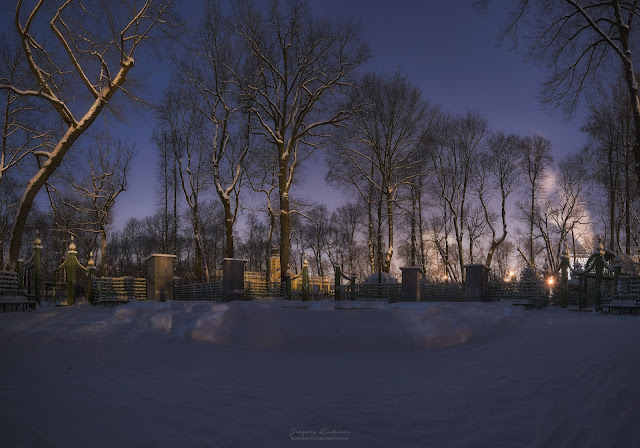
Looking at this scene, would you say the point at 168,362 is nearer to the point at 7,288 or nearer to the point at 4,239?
the point at 7,288

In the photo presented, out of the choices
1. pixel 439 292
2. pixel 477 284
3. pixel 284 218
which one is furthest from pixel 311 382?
pixel 439 292

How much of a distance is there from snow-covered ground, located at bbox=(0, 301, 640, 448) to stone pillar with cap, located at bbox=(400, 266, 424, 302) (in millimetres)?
8810

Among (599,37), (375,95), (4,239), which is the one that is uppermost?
(375,95)

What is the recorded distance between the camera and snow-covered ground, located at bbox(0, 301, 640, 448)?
2.20 meters

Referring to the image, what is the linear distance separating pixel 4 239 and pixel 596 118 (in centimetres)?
4415

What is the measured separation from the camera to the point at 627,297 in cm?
908

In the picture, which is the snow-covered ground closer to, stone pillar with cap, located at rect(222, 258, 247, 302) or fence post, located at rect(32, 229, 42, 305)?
fence post, located at rect(32, 229, 42, 305)

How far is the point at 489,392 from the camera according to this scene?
305 cm

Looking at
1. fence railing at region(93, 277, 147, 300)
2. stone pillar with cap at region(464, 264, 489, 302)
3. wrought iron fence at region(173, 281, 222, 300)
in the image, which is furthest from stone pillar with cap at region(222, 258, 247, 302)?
stone pillar with cap at region(464, 264, 489, 302)

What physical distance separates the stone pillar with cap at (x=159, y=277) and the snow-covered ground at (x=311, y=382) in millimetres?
7012

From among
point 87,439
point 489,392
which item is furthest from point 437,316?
point 87,439

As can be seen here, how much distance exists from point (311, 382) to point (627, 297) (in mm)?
9556

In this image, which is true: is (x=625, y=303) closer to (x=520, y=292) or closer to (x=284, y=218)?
(x=520, y=292)

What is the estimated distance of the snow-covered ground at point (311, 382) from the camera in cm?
220
